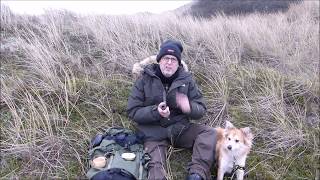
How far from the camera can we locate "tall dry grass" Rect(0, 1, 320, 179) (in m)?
4.33

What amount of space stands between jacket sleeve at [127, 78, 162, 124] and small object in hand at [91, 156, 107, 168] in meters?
0.65

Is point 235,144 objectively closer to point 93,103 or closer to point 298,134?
point 298,134

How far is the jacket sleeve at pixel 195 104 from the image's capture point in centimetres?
438

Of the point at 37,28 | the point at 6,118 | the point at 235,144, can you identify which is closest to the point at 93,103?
the point at 6,118

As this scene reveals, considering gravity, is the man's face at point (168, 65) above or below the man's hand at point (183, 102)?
above

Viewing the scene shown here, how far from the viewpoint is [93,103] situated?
4992mm

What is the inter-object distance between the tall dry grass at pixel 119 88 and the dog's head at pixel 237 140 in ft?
1.17

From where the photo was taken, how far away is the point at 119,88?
5430 mm

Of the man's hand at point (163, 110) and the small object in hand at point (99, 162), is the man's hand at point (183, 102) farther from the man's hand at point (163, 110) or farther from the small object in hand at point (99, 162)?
the small object in hand at point (99, 162)

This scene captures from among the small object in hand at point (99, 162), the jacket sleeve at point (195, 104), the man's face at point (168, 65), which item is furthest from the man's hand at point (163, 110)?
the small object in hand at point (99, 162)

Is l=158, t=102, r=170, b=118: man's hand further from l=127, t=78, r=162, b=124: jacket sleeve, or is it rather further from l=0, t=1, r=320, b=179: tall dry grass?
l=0, t=1, r=320, b=179: tall dry grass

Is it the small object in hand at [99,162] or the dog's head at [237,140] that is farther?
the dog's head at [237,140]

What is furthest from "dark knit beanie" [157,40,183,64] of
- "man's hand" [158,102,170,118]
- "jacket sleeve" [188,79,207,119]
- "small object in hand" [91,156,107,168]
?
"small object in hand" [91,156,107,168]

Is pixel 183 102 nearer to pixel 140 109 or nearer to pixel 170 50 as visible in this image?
pixel 140 109
